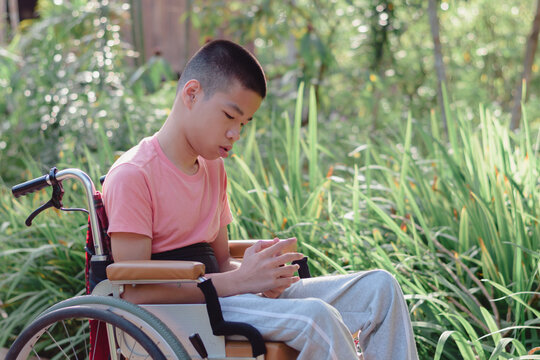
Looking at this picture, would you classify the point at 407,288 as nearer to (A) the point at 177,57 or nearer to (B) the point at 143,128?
(B) the point at 143,128

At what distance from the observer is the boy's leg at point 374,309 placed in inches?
70.1

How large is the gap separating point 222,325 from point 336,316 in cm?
28

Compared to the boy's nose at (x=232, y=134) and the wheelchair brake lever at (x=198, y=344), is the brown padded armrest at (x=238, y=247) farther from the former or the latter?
the wheelchair brake lever at (x=198, y=344)

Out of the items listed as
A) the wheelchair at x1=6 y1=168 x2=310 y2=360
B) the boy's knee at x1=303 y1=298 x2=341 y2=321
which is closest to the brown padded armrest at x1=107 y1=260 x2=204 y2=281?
the wheelchair at x1=6 y1=168 x2=310 y2=360

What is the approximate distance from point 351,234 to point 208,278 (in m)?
0.94

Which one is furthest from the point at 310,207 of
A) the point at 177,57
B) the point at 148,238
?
the point at 177,57

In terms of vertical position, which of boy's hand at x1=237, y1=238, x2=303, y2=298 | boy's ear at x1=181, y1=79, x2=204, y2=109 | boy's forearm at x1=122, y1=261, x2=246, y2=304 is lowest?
boy's forearm at x1=122, y1=261, x2=246, y2=304

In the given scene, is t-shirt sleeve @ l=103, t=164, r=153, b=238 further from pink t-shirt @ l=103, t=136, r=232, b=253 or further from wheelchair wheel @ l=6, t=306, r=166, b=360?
wheelchair wheel @ l=6, t=306, r=166, b=360

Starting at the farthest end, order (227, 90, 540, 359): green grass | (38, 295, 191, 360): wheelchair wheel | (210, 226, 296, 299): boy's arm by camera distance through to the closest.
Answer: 1. (227, 90, 540, 359): green grass
2. (210, 226, 296, 299): boy's arm
3. (38, 295, 191, 360): wheelchair wheel

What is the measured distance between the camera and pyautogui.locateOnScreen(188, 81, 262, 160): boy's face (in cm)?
190

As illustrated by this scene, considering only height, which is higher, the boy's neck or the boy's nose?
the boy's nose

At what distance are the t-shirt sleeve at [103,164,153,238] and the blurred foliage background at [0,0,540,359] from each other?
0.75m

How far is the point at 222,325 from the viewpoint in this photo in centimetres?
168

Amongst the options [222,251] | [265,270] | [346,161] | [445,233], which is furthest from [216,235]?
[346,161]
